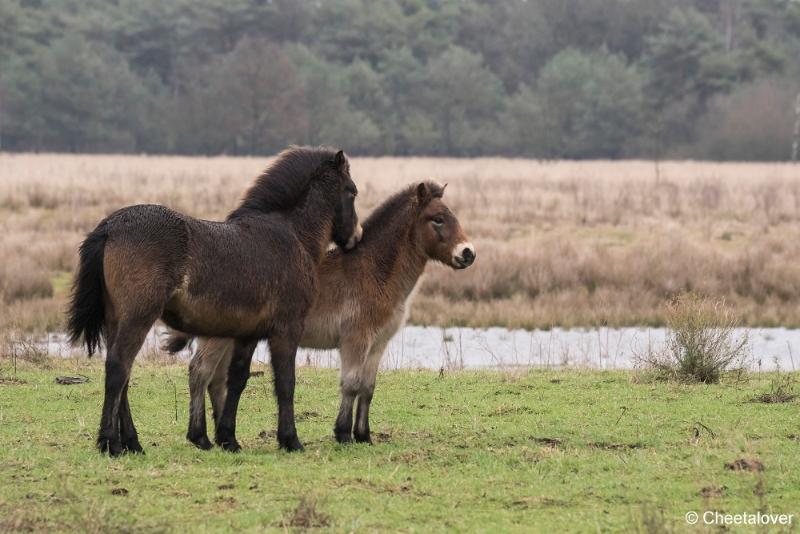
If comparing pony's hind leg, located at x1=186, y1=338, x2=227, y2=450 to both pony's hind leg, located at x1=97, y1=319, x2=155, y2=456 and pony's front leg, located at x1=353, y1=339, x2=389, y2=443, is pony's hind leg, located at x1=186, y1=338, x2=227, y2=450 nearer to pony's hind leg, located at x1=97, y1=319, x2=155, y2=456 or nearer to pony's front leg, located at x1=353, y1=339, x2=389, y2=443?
pony's hind leg, located at x1=97, y1=319, x2=155, y2=456

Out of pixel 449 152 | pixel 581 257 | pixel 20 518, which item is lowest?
pixel 20 518

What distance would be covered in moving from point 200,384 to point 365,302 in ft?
4.49

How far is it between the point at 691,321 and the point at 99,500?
22.5ft

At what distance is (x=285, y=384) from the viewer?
848cm

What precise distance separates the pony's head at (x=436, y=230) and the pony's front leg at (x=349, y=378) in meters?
0.95

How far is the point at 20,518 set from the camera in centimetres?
626

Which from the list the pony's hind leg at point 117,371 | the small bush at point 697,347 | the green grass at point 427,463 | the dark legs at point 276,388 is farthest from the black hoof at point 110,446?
the small bush at point 697,347

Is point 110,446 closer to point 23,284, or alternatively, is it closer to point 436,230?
point 436,230

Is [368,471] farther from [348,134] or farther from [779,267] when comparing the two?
[348,134]

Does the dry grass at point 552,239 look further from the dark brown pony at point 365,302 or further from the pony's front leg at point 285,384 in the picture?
the pony's front leg at point 285,384

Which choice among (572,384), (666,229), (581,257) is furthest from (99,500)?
(666,229)

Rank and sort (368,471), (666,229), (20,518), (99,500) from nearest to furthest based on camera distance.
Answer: (20,518) → (99,500) → (368,471) → (666,229)

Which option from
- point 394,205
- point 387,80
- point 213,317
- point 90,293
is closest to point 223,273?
point 213,317

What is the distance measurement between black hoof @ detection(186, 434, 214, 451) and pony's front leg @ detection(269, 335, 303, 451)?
0.52 m
